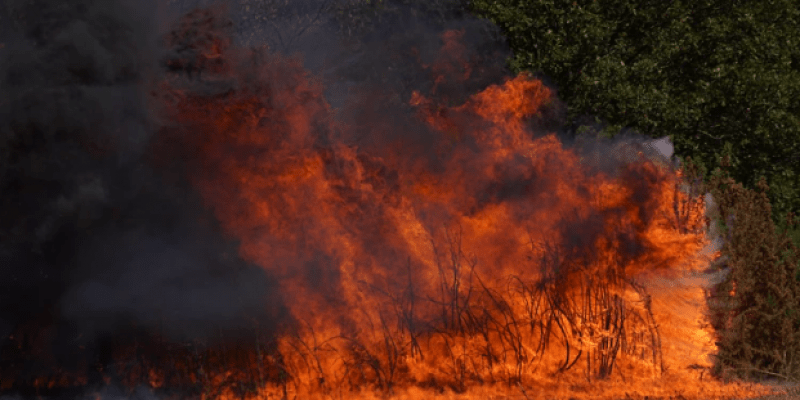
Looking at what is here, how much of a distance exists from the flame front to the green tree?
3.29 m

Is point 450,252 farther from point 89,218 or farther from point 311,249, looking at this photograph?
point 89,218

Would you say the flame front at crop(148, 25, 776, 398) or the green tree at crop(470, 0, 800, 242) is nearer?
the flame front at crop(148, 25, 776, 398)

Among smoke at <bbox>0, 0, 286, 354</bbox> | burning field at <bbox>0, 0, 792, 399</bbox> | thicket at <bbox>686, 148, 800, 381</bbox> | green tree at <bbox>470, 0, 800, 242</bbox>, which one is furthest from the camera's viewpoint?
green tree at <bbox>470, 0, 800, 242</bbox>

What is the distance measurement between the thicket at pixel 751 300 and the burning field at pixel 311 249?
13.6 inches

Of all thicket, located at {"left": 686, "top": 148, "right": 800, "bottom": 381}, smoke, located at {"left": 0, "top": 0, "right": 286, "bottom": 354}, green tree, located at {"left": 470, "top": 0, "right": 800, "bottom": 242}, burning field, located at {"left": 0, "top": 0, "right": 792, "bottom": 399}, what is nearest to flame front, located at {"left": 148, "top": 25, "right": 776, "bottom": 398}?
burning field, located at {"left": 0, "top": 0, "right": 792, "bottom": 399}

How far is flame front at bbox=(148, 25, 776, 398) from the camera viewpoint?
1189 cm

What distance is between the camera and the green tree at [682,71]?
51.6 ft

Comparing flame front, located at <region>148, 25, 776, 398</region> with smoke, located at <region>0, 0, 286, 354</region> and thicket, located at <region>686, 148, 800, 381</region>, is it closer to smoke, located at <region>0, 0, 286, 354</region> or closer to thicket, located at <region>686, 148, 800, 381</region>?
thicket, located at <region>686, 148, 800, 381</region>

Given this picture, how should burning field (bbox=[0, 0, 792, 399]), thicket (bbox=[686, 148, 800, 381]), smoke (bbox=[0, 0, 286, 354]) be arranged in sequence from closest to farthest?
burning field (bbox=[0, 0, 792, 399]) → smoke (bbox=[0, 0, 286, 354]) → thicket (bbox=[686, 148, 800, 381])

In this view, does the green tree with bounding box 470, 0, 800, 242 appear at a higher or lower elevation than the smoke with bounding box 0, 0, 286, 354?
higher

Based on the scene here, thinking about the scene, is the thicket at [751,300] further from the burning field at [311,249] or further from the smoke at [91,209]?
the smoke at [91,209]

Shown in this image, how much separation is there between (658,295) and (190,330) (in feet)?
21.0

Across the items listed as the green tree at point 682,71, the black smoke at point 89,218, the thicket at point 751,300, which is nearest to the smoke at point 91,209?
the black smoke at point 89,218

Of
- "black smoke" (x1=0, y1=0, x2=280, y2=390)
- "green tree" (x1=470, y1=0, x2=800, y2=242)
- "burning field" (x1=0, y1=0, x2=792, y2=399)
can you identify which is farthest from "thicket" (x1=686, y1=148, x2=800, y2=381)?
"black smoke" (x1=0, y1=0, x2=280, y2=390)
